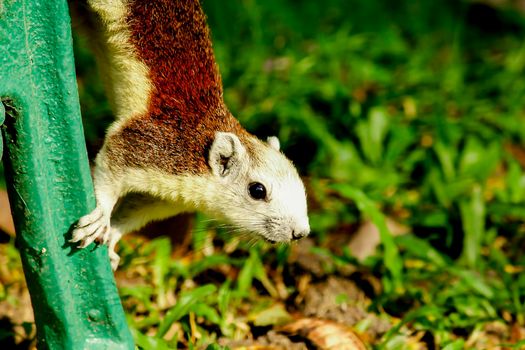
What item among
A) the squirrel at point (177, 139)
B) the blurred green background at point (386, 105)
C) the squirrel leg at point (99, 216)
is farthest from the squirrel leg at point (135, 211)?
the blurred green background at point (386, 105)

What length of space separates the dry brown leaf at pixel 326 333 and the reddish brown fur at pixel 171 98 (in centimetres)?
88

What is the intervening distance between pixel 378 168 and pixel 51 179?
253 centimetres

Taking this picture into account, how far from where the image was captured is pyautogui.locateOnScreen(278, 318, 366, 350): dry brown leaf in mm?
3205

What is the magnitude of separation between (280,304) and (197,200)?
103cm

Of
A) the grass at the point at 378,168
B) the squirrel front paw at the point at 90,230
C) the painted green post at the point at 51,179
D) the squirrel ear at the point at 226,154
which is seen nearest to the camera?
the painted green post at the point at 51,179

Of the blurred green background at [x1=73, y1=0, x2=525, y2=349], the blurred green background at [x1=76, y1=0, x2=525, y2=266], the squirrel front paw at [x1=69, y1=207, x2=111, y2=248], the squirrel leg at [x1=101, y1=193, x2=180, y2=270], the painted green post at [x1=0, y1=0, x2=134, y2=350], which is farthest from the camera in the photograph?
the blurred green background at [x1=76, y1=0, x2=525, y2=266]

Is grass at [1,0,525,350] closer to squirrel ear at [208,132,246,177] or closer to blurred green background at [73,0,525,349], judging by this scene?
blurred green background at [73,0,525,349]

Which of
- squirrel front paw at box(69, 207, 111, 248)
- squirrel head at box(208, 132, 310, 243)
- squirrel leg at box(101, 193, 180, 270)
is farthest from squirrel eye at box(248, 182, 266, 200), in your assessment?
squirrel front paw at box(69, 207, 111, 248)

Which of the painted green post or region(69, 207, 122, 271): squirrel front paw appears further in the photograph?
region(69, 207, 122, 271): squirrel front paw

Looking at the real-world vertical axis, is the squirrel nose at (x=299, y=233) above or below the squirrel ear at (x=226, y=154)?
below

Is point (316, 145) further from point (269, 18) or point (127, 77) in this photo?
point (127, 77)

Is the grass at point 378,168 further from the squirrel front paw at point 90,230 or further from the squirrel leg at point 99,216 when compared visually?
the squirrel front paw at point 90,230

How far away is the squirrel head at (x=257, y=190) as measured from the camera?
294cm

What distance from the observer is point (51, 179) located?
2.54 metres
